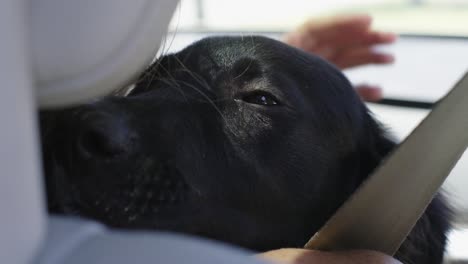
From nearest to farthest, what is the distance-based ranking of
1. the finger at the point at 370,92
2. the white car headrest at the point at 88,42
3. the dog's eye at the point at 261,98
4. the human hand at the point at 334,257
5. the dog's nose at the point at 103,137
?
the white car headrest at the point at 88,42, the dog's nose at the point at 103,137, the human hand at the point at 334,257, the dog's eye at the point at 261,98, the finger at the point at 370,92

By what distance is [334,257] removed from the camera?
1152 mm

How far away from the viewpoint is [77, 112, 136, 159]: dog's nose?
1.01 m

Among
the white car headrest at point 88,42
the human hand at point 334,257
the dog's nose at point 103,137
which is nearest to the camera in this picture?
the white car headrest at point 88,42

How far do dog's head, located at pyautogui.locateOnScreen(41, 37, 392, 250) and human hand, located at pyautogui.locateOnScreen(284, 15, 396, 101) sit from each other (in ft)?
2.06

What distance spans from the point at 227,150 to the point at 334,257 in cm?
36

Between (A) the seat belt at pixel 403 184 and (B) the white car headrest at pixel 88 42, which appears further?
(A) the seat belt at pixel 403 184

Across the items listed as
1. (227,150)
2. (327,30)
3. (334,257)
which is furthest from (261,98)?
(327,30)

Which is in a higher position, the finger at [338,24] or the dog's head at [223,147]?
the dog's head at [223,147]

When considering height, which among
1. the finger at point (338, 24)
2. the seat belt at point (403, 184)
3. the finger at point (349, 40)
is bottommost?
the finger at point (349, 40)

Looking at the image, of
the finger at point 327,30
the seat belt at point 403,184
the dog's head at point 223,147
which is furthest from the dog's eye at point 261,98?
the finger at point 327,30

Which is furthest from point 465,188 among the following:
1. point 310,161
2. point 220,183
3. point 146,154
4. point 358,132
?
point 146,154

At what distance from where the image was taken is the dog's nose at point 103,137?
1009mm

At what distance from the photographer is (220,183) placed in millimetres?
1362

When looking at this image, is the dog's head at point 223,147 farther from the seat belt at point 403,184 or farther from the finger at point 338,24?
the finger at point 338,24
